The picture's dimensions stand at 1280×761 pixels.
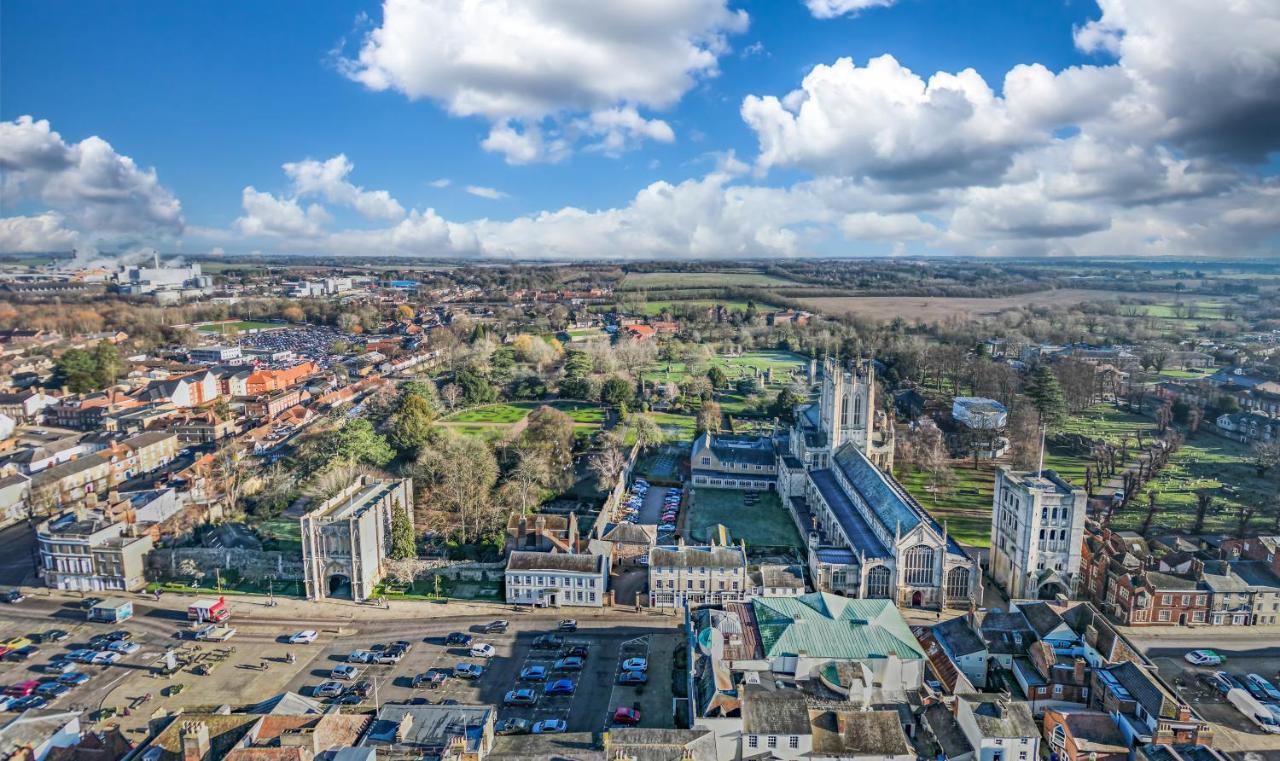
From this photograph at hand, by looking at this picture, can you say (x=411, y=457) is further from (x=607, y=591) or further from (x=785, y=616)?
(x=785, y=616)

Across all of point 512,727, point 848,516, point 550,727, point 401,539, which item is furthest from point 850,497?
point 401,539

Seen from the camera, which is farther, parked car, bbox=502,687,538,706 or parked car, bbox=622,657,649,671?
parked car, bbox=622,657,649,671

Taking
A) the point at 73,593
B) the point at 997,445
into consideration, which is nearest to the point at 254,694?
the point at 73,593

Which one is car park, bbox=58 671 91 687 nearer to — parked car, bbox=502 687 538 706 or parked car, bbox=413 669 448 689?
parked car, bbox=413 669 448 689

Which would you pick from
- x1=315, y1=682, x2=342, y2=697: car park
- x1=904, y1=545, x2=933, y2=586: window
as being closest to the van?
x1=904, y1=545, x2=933, y2=586: window

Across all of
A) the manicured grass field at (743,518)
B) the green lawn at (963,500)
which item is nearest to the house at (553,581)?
the manicured grass field at (743,518)

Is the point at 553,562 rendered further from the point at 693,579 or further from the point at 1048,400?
the point at 1048,400

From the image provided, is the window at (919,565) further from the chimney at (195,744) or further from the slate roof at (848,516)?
the chimney at (195,744)
